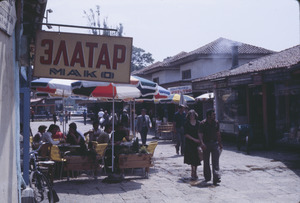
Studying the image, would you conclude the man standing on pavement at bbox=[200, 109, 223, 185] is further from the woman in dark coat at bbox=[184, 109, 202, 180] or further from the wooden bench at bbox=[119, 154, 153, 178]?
the wooden bench at bbox=[119, 154, 153, 178]

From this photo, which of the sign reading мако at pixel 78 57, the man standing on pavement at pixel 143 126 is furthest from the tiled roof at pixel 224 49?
the sign reading мако at pixel 78 57

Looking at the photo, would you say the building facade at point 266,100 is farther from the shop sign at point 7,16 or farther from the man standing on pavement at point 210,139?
the shop sign at point 7,16

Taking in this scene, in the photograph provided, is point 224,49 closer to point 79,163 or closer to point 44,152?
point 44,152

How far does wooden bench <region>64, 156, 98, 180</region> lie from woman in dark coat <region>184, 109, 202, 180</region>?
2.30 metres

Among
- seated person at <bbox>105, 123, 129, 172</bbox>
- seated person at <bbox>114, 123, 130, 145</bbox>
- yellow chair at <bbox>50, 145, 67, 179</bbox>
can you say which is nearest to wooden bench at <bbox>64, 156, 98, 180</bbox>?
yellow chair at <bbox>50, 145, 67, 179</bbox>

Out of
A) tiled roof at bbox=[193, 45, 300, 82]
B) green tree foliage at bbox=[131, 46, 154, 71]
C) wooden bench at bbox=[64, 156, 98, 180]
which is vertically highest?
green tree foliage at bbox=[131, 46, 154, 71]

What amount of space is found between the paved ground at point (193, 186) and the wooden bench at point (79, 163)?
1.16 ft

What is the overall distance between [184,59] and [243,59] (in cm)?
469

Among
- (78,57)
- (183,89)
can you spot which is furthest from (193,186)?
(183,89)

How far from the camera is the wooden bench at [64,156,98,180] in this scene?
26.4ft

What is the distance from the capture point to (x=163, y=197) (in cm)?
680

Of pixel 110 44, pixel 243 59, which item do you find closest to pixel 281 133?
pixel 110 44

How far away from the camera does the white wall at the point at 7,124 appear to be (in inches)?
173

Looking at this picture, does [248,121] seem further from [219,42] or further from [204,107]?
[219,42]
